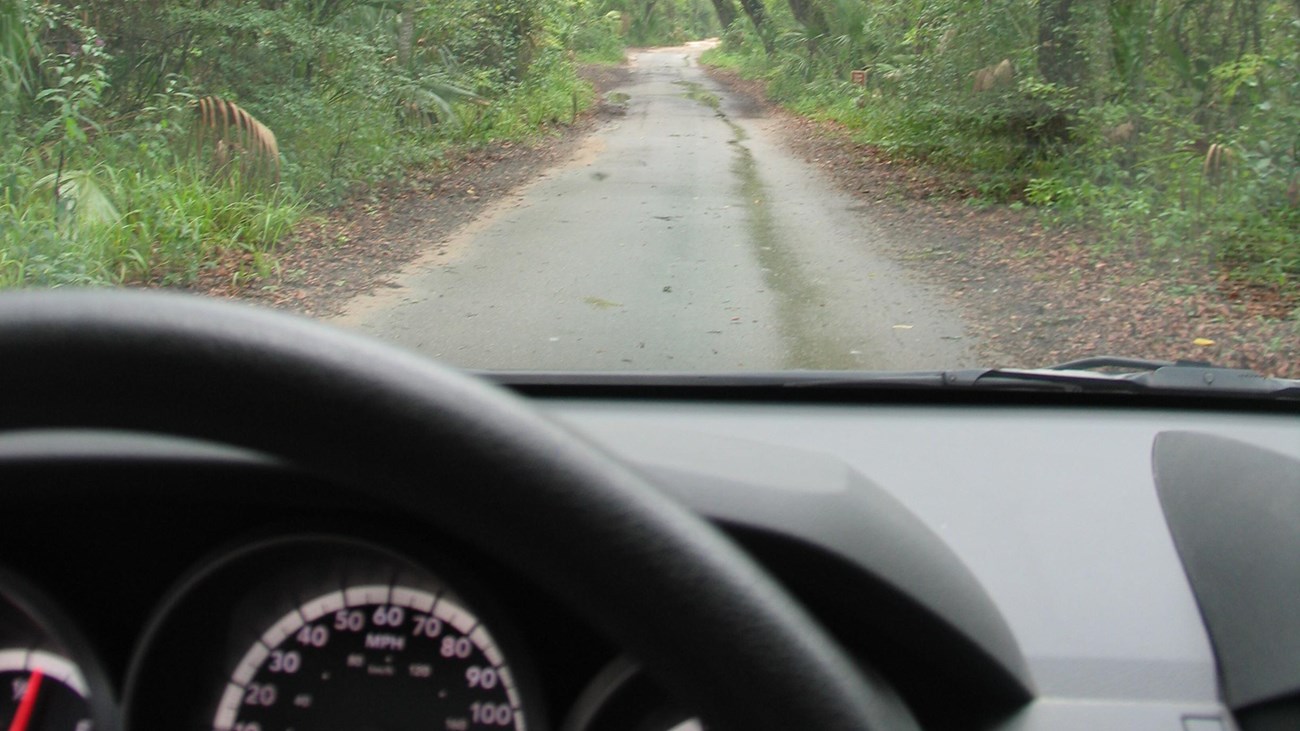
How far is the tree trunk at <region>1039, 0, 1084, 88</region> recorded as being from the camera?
11969mm

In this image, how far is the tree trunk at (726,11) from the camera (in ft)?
132

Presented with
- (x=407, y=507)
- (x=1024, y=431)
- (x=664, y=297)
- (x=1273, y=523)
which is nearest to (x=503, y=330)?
(x=664, y=297)

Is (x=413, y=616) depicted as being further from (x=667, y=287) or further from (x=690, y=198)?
(x=690, y=198)

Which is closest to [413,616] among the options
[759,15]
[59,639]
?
[59,639]

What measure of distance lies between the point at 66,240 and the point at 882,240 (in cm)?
671

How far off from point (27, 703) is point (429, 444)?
2.86 feet

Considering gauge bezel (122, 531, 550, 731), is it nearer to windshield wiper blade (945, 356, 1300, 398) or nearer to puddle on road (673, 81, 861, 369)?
windshield wiper blade (945, 356, 1300, 398)

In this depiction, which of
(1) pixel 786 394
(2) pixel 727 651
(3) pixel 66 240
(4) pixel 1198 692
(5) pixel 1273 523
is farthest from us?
(3) pixel 66 240

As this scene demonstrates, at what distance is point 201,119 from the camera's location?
10055 mm

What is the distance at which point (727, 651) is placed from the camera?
1060 millimetres

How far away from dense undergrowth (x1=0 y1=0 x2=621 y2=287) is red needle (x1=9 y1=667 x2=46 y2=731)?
5.31m

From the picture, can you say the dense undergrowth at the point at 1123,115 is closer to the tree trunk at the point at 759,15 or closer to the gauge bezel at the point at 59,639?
the gauge bezel at the point at 59,639

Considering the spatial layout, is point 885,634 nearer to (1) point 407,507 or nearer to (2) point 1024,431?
(1) point 407,507

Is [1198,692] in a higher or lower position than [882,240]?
higher
